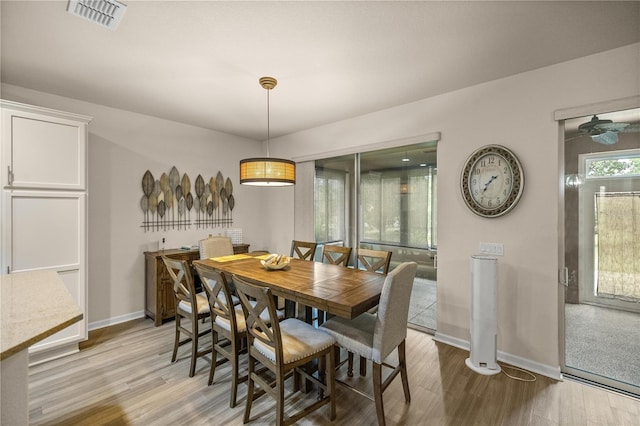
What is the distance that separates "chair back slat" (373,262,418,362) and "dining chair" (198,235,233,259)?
2.45 metres

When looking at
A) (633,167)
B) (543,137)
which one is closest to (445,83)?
(543,137)

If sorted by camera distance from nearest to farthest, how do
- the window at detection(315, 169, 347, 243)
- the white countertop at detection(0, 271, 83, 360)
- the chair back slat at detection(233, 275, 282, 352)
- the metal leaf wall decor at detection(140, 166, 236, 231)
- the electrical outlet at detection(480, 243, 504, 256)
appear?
the white countertop at detection(0, 271, 83, 360) < the chair back slat at detection(233, 275, 282, 352) < the electrical outlet at detection(480, 243, 504, 256) < the metal leaf wall decor at detection(140, 166, 236, 231) < the window at detection(315, 169, 347, 243)

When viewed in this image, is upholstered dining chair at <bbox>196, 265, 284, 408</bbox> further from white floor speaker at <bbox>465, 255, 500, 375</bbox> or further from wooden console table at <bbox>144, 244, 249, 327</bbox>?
white floor speaker at <bbox>465, 255, 500, 375</bbox>

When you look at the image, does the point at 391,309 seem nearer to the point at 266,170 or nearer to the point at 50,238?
the point at 266,170

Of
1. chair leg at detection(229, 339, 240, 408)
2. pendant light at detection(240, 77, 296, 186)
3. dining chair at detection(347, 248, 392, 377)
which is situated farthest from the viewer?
pendant light at detection(240, 77, 296, 186)

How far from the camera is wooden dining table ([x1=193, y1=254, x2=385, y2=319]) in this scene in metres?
1.82

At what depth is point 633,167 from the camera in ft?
7.57

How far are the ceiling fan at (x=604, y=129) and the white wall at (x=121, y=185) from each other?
4.60 metres

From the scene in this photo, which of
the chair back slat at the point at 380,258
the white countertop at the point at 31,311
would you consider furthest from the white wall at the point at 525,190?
the white countertop at the point at 31,311

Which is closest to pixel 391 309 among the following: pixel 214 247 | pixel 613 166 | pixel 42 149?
pixel 613 166

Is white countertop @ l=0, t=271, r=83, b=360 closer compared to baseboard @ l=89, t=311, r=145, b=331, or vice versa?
white countertop @ l=0, t=271, r=83, b=360

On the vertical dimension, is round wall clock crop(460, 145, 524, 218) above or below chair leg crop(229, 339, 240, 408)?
above

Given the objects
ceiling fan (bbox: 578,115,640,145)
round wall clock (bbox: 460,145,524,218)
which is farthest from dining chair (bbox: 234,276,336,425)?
ceiling fan (bbox: 578,115,640,145)

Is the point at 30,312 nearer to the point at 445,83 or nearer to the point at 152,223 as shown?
the point at 152,223
